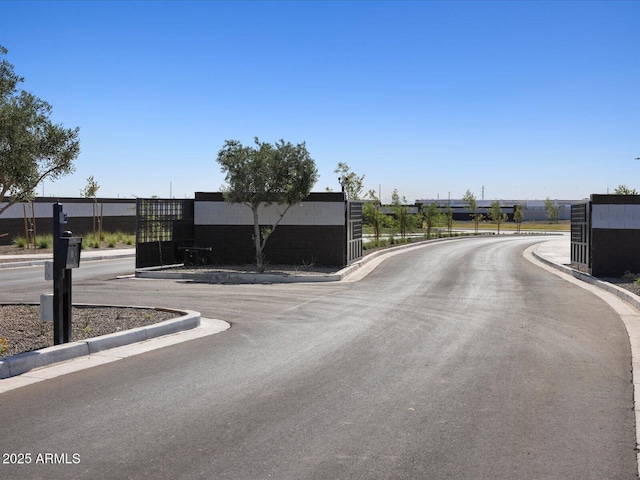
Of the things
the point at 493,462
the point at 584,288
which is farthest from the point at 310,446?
the point at 584,288

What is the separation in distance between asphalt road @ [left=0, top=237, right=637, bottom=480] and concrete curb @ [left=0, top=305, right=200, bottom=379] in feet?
2.10

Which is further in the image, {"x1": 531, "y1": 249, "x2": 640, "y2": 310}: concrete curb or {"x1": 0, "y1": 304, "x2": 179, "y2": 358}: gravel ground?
{"x1": 531, "y1": 249, "x2": 640, "y2": 310}: concrete curb

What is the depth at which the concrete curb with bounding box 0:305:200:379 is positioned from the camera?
8.52 meters

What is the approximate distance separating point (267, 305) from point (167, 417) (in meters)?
8.63

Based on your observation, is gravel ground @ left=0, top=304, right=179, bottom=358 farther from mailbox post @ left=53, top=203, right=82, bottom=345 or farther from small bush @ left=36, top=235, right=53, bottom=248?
small bush @ left=36, top=235, right=53, bottom=248

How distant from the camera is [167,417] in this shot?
676cm

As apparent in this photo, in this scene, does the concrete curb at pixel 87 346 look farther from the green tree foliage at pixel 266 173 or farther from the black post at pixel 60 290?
the green tree foliage at pixel 266 173

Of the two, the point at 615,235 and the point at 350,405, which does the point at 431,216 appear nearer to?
the point at 615,235

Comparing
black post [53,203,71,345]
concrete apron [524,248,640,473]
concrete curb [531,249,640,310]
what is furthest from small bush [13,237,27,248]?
black post [53,203,71,345]

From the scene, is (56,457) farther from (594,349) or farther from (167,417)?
(594,349)

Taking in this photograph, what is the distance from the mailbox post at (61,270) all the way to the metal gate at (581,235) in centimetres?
1745

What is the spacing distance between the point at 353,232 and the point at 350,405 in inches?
791

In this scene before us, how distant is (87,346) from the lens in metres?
9.70

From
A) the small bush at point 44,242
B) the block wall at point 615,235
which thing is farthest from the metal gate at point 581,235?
the small bush at point 44,242
